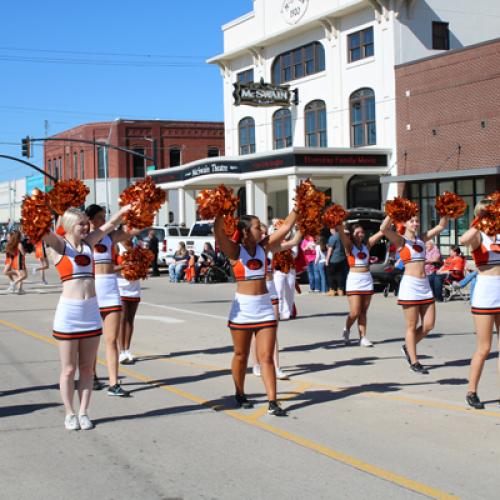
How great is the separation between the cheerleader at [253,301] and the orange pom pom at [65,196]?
1458 mm

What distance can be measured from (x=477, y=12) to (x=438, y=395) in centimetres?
2980

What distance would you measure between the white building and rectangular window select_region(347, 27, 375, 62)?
42 millimetres

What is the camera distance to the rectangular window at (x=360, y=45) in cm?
3294

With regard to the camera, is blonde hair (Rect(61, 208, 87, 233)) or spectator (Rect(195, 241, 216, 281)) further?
spectator (Rect(195, 241, 216, 281))

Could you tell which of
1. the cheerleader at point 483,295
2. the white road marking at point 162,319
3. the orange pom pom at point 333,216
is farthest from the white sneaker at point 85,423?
the white road marking at point 162,319

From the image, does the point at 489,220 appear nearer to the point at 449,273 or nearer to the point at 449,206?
the point at 449,206

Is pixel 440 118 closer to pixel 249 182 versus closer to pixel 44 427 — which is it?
pixel 249 182

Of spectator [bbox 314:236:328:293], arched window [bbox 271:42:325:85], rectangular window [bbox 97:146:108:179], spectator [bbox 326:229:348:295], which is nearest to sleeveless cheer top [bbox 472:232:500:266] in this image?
spectator [bbox 326:229:348:295]

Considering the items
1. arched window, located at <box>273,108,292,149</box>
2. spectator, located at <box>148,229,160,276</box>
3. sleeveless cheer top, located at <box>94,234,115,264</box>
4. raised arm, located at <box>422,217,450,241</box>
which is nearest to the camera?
sleeveless cheer top, located at <box>94,234,115,264</box>

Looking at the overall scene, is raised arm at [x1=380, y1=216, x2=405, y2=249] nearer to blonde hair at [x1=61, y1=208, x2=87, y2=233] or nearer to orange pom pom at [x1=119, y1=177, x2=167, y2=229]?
orange pom pom at [x1=119, y1=177, x2=167, y2=229]

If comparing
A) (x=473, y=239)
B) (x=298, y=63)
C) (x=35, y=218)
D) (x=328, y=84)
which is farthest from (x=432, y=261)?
(x=298, y=63)

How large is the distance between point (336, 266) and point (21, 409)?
13.8 m

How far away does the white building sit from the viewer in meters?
32.1

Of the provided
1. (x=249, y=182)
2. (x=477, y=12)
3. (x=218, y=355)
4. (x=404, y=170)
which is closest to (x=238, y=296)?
(x=218, y=355)
